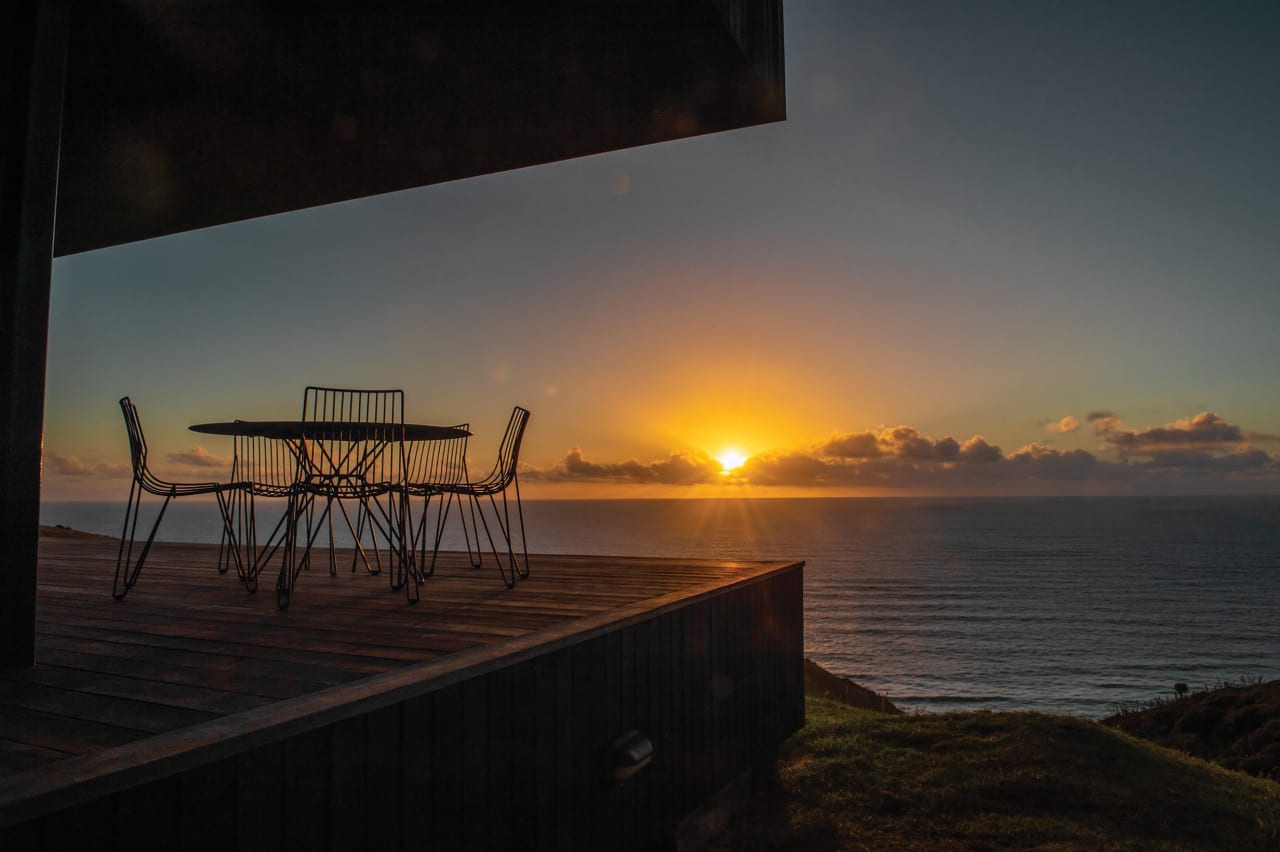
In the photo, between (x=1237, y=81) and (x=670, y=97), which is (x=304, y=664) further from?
(x=1237, y=81)

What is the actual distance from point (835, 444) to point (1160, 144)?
64.1 m

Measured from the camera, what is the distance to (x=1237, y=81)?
10312 mm

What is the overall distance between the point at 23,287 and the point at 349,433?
5.35 feet

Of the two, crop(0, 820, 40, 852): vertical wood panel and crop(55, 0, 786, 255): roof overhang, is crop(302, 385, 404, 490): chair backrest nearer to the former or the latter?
crop(55, 0, 786, 255): roof overhang

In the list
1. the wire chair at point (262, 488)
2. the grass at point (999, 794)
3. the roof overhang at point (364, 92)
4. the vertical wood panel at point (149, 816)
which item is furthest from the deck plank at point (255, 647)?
the roof overhang at point (364, 92)

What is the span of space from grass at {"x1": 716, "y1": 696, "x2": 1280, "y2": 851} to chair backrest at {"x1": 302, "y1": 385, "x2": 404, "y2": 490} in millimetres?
2935

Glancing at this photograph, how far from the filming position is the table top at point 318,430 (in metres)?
3.41

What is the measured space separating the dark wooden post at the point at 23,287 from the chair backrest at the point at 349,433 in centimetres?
119

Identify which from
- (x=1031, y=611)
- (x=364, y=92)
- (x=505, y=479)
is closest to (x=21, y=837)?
(x=505, y=479)

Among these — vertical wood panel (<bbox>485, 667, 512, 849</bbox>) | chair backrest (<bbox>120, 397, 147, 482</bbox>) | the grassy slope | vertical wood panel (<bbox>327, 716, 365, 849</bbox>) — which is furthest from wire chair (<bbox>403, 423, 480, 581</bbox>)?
→ the grassy slope

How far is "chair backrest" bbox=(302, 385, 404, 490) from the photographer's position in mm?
3580

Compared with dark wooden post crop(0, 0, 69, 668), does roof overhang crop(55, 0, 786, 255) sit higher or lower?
higher

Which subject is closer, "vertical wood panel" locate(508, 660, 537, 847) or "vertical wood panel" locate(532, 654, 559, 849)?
"vertical wood panel" locate(508, 660, 537, 847)

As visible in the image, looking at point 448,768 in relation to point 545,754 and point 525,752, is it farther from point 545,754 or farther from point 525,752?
point 545,754
